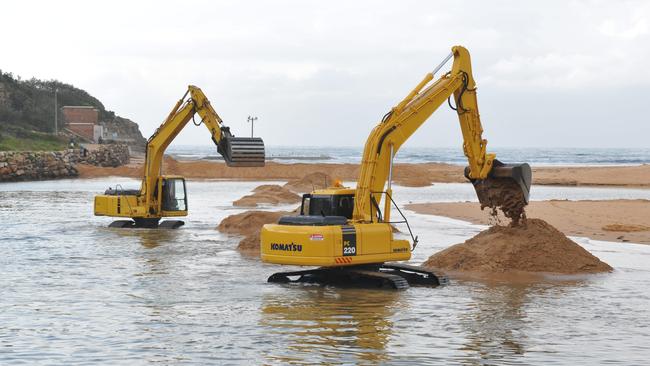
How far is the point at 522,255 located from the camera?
20594 millimetres

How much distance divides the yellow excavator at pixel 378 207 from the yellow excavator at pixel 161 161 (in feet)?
31.3

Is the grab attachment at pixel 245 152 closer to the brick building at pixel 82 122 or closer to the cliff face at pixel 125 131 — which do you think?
the brick building at pixel 82 122

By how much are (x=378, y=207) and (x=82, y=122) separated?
110 m

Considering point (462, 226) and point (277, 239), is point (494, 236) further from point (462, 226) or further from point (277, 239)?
point (462, 226)

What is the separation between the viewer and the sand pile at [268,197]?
4416cm

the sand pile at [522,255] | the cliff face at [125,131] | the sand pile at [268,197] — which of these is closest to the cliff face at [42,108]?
the cliff face at [125,131]

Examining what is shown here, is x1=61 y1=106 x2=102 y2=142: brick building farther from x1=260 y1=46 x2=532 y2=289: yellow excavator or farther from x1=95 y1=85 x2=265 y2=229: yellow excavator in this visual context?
x1=260 y1=46 x2=532 y2=289: yellow excavator

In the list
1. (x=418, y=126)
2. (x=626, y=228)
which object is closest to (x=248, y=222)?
(x=626, y=228)

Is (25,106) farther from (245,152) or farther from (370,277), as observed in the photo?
(370,277)

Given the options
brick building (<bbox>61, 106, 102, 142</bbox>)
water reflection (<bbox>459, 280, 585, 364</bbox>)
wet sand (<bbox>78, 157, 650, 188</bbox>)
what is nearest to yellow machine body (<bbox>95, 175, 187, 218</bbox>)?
water reflection (<bbox>459, 280, 585, 364</bbox>)

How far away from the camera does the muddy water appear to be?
12.4 meters

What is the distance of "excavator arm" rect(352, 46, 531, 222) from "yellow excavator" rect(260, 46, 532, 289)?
0.7 inches

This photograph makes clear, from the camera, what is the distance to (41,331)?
13.8m

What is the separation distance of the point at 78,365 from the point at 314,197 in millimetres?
7364
